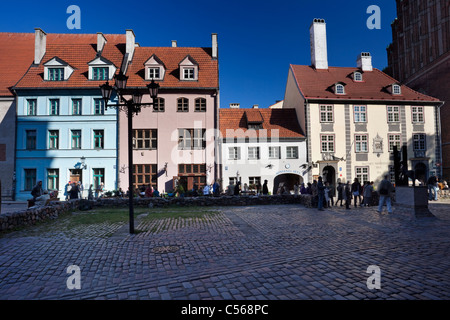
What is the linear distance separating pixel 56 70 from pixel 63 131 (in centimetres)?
627

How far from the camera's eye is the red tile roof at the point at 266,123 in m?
27.8

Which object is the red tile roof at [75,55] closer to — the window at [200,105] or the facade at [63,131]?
the facade at [63,131]

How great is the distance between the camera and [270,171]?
27.3 metres

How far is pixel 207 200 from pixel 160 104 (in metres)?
12.7

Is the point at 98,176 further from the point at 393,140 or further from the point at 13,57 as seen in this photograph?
the point at 393,140

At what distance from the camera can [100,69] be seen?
88.4ft

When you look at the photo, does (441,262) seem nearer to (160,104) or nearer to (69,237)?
(69,237)

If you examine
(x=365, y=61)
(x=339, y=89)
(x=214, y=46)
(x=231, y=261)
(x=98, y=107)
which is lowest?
(x=231, y=261)

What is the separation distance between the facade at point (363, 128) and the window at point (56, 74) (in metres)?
24.3

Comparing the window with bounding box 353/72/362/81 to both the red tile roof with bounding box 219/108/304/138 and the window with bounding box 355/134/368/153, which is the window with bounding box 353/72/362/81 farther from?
the red tile roof with bounding box 219/108/304/138

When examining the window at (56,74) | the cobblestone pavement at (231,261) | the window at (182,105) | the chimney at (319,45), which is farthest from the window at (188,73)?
the cobblestone pavement at (231,261)

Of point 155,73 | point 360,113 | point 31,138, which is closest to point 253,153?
point 360,113

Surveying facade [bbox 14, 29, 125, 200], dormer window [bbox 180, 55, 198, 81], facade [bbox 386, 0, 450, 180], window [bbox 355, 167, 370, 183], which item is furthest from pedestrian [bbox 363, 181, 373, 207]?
facade [bbox 14, 29, 125, 200]

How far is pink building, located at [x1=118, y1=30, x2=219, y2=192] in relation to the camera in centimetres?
2611
